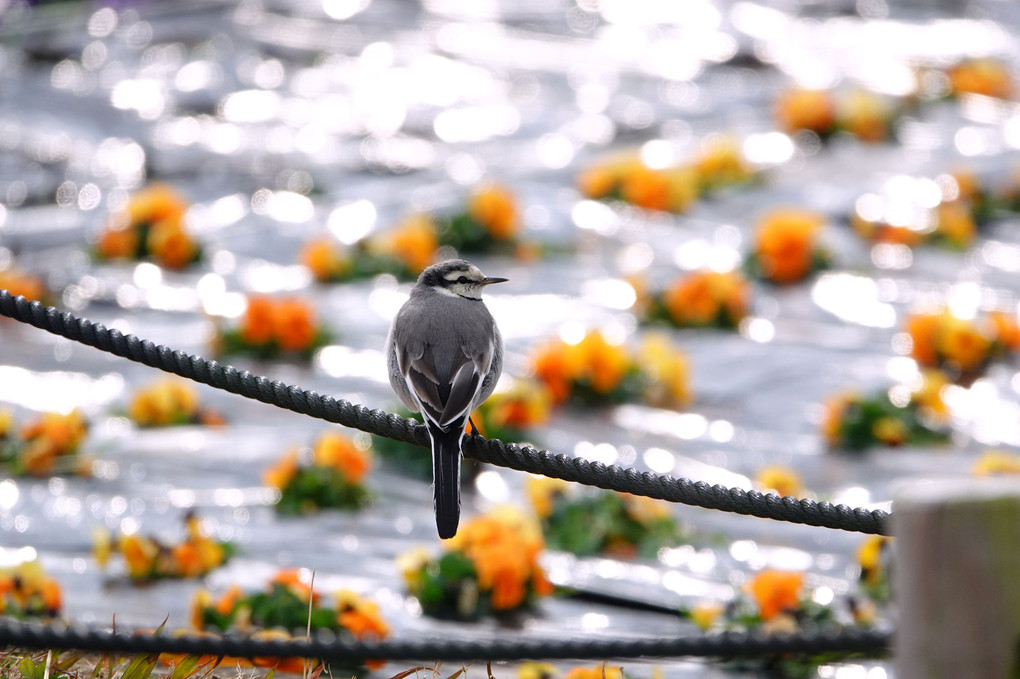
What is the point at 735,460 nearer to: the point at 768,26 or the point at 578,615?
the point at 578,615

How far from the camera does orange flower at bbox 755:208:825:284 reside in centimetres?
817

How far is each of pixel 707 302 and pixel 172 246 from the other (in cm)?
386

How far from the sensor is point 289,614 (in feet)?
12.5

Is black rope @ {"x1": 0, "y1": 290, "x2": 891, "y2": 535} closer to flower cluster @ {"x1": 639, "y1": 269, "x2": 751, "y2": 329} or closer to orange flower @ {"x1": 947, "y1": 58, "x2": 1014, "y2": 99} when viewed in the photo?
flower cluster @ {"x1": 639, "y1": 269, "x2": 751, "y2": 329}

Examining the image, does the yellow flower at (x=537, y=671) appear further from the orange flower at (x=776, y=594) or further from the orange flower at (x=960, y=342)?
the orange flower at (x=960, y=342)

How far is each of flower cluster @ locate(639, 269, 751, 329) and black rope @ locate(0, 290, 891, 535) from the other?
462 cm

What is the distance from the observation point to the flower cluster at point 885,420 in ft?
19.7

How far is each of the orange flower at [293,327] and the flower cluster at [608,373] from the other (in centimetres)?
141

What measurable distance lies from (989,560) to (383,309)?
21.2 feet

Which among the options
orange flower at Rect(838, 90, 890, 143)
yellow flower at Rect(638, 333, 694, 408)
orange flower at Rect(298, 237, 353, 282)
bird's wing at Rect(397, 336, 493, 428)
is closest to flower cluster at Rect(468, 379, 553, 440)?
yellow flower at Rect(638, 333, 694, 408)

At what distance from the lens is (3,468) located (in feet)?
18.7

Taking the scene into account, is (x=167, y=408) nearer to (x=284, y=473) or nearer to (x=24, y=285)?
(x=284, y=473)

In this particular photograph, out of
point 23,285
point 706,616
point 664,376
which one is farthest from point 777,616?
point 23,285

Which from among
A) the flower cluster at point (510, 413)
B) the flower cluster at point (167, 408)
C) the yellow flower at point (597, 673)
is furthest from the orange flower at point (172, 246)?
the yellow flower at point (597, 673)
